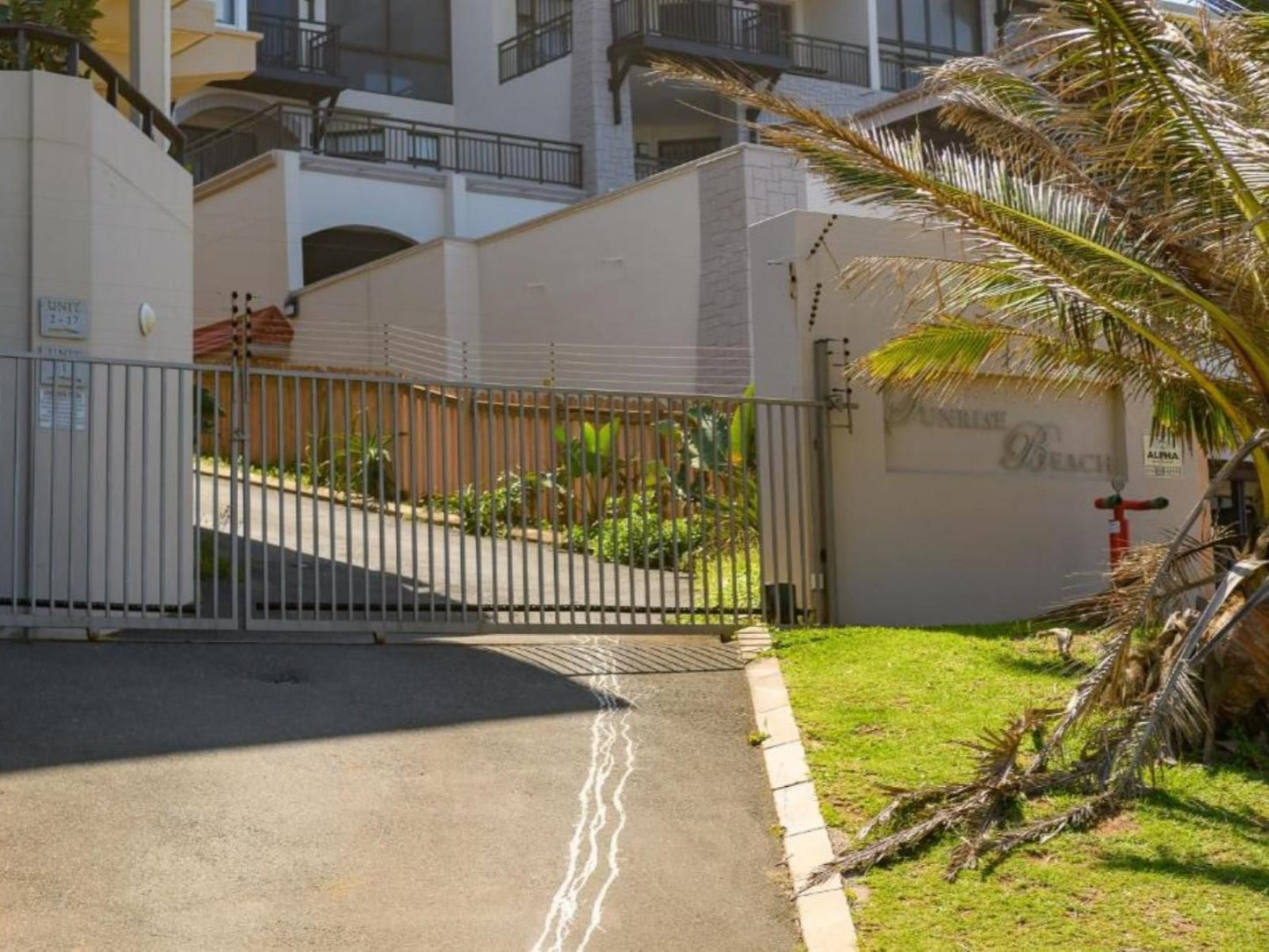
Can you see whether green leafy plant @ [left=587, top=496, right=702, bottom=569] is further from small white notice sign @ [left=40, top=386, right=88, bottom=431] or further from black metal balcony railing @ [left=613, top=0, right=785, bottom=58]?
black metal balcony railing @ [left=613, top=0, right=785, bottom=58]

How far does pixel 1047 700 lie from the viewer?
9.80 metres

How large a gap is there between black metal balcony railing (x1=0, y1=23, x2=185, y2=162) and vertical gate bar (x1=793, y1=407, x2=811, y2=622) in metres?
5.74

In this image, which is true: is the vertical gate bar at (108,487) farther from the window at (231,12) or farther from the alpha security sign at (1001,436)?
the window at (231,12)

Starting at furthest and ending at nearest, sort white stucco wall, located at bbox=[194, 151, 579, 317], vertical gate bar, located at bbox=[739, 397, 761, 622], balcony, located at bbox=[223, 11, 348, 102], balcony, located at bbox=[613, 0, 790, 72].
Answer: balcony, located at bbox=[223, 11, 348, 102] < balcony, located at bbox=[613, 0, 790, 72] < white stucco wall, located at bbox=[194, 151, 579, 317] < vertical gate bar, located at bbox=[739, 397, 761, 622]

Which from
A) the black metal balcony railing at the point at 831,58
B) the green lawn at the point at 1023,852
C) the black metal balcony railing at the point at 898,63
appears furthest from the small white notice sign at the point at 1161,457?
the black metal balcony railing at the point at 898,63

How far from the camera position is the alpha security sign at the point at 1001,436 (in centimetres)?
1338

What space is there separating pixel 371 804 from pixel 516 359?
16405 millimetres

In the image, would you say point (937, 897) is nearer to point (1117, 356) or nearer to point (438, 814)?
point (438, 814)

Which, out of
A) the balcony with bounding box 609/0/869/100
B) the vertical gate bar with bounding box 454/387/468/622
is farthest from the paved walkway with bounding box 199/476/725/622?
the balcony with bounding box 609/0/869/100

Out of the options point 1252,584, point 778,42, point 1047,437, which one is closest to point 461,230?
point 778,42

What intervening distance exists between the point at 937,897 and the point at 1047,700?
9.84 ft

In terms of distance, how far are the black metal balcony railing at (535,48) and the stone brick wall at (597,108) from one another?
0.67 metres

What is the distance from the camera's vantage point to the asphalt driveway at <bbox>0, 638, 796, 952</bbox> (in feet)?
22.5

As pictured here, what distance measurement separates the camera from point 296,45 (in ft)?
103
